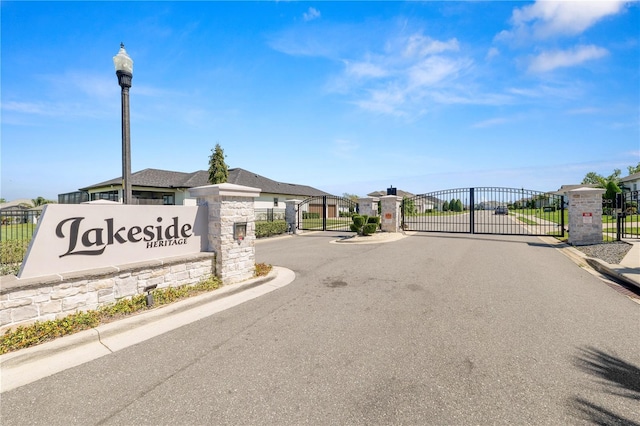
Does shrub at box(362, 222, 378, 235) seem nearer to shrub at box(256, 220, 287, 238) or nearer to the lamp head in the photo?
shrub at box(256, 220, 287, 238)

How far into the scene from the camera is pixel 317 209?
39.9 metres

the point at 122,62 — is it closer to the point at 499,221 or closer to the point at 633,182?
the point at 499,221

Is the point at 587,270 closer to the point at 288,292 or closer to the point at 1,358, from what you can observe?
the point at 288,292

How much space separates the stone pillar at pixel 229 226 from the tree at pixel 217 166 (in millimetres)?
21418

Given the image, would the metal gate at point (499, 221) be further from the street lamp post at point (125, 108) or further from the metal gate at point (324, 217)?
the street lamp post at point (125, 108)

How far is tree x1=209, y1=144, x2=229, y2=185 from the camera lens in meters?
27.6

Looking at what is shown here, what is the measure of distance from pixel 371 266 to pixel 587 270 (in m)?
5.91

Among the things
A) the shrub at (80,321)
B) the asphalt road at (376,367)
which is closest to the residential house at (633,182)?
the asphalt road at (376,367)

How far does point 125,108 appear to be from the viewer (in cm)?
695

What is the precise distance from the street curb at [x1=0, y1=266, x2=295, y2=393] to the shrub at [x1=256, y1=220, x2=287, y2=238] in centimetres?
1052

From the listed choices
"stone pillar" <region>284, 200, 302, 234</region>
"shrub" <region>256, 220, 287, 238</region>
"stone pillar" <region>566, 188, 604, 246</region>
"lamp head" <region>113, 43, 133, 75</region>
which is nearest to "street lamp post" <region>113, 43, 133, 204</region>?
"lamp head" <region>113, 43, 133, 75</region>

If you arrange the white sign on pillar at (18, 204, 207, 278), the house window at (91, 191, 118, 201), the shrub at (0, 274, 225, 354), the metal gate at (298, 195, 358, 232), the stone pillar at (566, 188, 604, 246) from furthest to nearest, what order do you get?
the house window at (91, 191, 118, 201) → the metal gate at (298, 195, 358, 232) → the stone pillar at (566, 188, 604, 246) → the white sign on pillar at (18, 204, 207, 278) → the shrub at (0, 274, 225, 354)

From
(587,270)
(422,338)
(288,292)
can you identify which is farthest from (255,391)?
(587,270)

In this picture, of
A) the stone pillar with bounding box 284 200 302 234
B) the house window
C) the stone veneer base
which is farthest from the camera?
the house window
